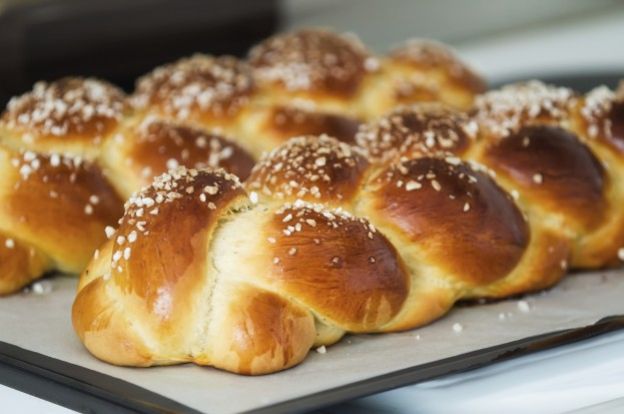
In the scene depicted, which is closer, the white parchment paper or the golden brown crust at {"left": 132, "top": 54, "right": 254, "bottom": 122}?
the white parchment paper

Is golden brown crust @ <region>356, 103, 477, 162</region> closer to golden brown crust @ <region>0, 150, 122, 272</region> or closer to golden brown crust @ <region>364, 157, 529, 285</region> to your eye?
golden brown crust @ <region>364, 157, 529, 285</region>

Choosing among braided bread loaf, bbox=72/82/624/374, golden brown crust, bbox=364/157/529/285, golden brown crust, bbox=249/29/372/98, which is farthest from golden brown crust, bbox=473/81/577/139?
golden brown crust, bbox=249/29/372/98

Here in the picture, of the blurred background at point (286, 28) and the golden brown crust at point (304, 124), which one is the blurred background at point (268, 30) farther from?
the golden brown crust at point (304, 124)

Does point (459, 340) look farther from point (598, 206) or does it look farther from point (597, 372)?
point (598, 206)

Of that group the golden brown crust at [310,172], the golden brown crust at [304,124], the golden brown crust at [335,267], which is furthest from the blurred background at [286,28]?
the golden brown crust at [335,267]

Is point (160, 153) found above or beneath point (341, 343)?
above

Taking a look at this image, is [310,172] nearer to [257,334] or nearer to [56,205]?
[257,334]

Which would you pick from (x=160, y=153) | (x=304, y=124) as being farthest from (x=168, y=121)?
(x=304, y=124)
